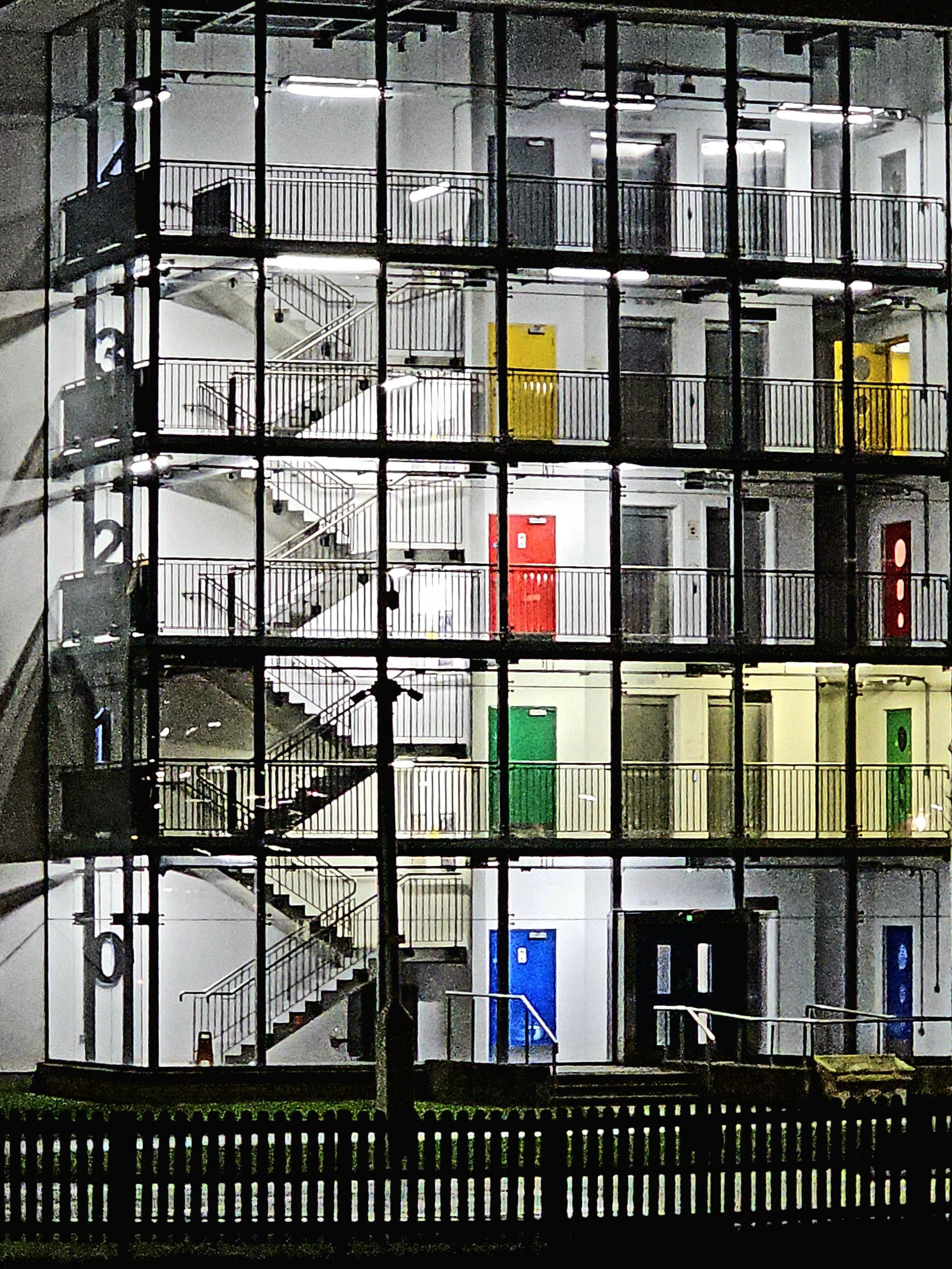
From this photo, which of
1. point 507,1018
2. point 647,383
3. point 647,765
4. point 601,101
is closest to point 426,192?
point 601,101

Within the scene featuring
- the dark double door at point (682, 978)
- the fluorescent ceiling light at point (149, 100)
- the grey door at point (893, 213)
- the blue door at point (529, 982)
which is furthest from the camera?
the grey door at point (893, 213)

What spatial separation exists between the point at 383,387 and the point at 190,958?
26.6 ft

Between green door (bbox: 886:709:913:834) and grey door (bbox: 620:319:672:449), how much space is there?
5222mm

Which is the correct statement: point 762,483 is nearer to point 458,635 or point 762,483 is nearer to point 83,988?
point 458,635

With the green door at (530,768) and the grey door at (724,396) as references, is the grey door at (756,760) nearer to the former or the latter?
the green door at (530,768)

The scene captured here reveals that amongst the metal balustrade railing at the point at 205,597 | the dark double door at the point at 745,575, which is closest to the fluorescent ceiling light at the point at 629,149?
the dark double door at the point at 745,575

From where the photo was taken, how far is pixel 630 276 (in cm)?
3209

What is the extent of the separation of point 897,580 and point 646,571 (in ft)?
12.7

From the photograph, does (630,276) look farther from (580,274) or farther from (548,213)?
(548,213)

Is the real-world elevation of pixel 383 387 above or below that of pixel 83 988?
above

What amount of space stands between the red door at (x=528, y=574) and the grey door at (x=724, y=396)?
8.87ft

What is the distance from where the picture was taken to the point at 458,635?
104ft

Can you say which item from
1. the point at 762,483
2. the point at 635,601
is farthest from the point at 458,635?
the point at 762,483

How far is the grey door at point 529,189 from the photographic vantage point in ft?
104
